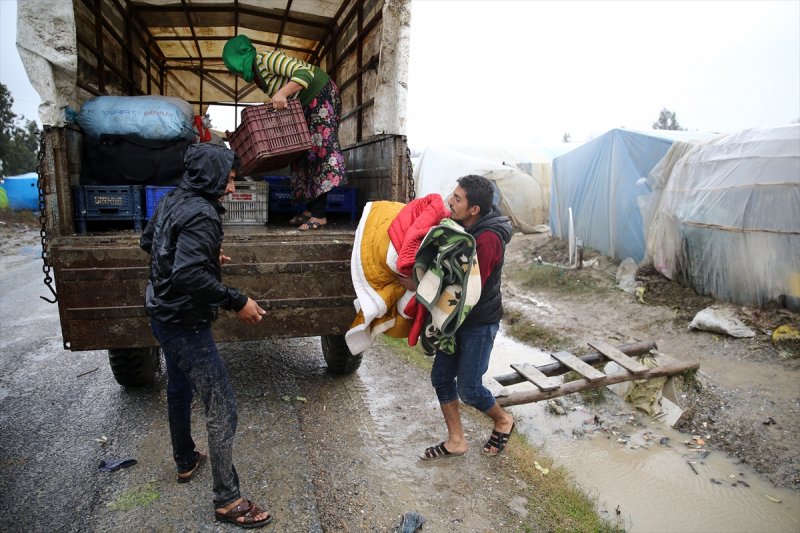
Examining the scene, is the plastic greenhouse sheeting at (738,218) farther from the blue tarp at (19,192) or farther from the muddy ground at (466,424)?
the blue tarp at (19,192)

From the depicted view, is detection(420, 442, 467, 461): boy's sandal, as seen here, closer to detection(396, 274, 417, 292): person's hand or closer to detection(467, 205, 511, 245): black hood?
detection(396, 274, 417, 292): person's hand

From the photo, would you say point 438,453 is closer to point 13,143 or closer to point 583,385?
point 583,385

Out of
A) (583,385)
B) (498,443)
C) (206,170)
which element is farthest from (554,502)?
(206,170)

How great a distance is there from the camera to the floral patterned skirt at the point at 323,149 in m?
4.59

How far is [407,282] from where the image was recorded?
10.1 feet

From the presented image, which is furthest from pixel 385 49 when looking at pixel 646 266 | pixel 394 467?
pixel 646 266

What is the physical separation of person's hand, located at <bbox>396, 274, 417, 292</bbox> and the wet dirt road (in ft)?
4.13

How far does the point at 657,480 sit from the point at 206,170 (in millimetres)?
4388

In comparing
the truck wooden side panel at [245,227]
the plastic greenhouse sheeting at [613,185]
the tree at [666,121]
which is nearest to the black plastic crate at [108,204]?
the truck wooden side panel at [245,227]

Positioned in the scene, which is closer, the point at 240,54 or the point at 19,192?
the point at 240,54

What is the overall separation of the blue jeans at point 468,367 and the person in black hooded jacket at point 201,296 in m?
1.31

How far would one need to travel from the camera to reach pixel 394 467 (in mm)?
3490

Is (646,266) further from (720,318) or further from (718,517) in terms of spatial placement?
(718,517)

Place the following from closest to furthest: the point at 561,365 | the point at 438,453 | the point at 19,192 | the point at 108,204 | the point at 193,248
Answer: the point at 193,248 → the point at 438,453 → the point at 108,204 → the point at 561,365 → the point at 19,192
